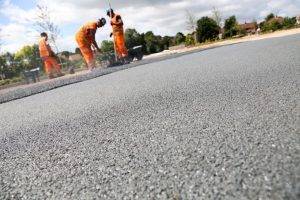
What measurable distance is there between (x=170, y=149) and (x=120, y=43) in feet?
40.2

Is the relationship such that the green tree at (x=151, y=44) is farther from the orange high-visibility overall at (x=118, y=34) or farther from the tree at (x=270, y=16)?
the orange high-visibility overall at (x=118, y=34)

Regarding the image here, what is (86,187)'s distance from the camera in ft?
6.08

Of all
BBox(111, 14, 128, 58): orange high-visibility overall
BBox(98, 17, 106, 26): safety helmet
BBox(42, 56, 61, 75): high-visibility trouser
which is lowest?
BBox(42, 56, 61, 75): high-visibility trouser

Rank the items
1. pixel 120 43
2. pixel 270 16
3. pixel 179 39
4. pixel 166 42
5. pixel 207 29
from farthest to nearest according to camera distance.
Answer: pixel 270 16
pixel 179 39
pixel 166 42
pixel 207 29
pixel 120 43

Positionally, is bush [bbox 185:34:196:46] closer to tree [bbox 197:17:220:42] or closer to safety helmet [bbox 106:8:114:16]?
tree [bbox 197:17:220:42]

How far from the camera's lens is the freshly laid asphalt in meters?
1.61

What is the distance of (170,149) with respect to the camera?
87.0 inches

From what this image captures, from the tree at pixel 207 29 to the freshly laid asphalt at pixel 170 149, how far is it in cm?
5406

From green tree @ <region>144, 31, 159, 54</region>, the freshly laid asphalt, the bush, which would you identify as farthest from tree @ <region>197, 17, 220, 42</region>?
the freshly laid asphalt

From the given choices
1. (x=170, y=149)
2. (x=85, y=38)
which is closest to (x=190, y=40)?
(x=85, y=38)

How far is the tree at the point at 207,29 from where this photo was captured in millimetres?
56509

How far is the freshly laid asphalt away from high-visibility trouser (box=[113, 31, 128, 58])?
10116mm

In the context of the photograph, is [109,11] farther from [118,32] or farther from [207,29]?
[207,29]

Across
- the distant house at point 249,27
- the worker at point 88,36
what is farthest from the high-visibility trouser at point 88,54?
the distant house at point 249,27
